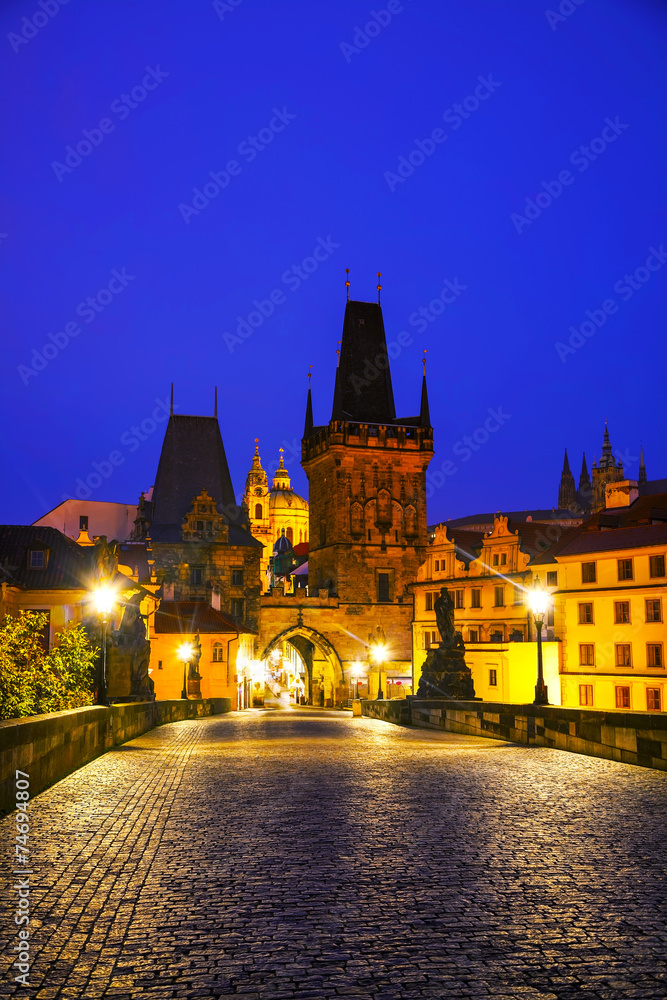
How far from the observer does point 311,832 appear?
9273 millimetres

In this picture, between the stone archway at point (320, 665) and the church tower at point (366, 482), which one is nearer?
the stone archway at point (320, 665)

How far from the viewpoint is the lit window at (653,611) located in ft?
141

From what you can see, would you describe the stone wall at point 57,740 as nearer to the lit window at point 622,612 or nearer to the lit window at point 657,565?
the lit window at point 657,565

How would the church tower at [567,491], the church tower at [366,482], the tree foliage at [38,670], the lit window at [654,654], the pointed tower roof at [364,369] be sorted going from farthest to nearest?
1. the church tower at [567,491]
2. the pointed tower roof at [364,369]
3. the church tower at [366,482]
4. the lit window at [654,654]
5. the tree foliage at [38,670]

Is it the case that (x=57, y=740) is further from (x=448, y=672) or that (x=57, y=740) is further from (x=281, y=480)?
(x=281, y=480)

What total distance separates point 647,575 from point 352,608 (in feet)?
106

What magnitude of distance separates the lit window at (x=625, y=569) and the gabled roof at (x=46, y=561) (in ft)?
78.0

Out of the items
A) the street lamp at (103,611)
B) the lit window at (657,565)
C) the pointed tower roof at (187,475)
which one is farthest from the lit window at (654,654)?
the pointed tower roof at (187,475)

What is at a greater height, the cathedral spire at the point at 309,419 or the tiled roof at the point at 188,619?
the cathedral spire at the point at 309,419

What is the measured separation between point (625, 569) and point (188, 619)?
2468cm

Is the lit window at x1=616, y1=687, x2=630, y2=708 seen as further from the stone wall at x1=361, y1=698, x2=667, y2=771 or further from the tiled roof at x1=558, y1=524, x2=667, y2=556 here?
the stone wall at x1=361, y1=698, x2=667, y2=771

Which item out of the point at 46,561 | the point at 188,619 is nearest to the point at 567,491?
the point at 188,619

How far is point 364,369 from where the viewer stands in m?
80.5

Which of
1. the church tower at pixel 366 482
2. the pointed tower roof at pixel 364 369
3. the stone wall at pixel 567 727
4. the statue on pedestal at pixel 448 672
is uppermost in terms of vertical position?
the pointed tower roof at pixel 364 369
